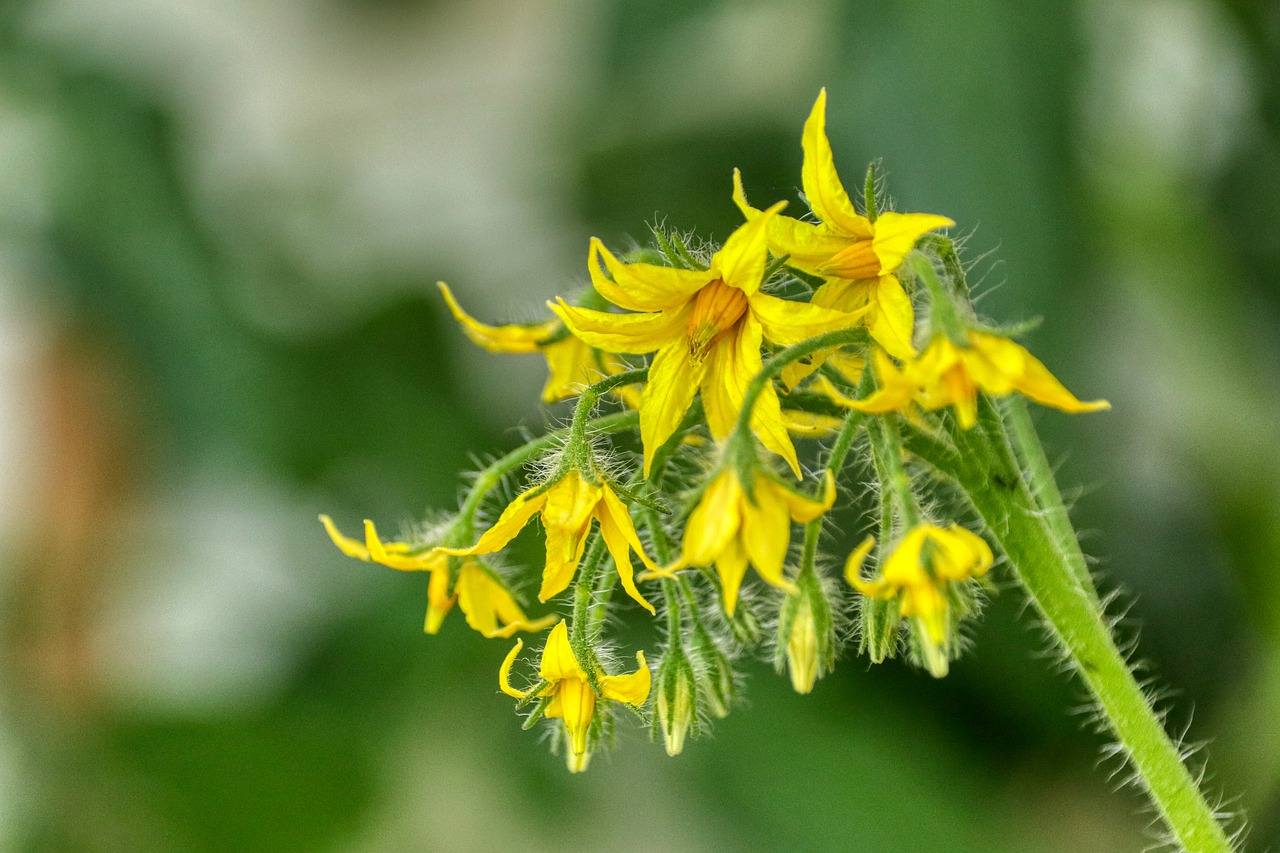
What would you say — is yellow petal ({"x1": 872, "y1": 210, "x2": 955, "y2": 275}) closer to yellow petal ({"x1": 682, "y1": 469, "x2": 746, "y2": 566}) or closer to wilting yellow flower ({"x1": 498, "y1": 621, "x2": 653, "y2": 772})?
yellow petal ({"x1": 682, "y1": 469, "x2": 746, "y2": 566})

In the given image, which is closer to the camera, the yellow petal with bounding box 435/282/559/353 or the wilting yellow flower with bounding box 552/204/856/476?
the wilting yellow flower with bounding box 552/204/856/476

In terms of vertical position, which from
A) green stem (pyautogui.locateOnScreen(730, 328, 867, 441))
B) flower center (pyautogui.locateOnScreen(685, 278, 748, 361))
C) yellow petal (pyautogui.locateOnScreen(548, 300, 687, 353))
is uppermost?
yellow petal (pyautogui.locateOnScreen(548, 300, 687, 353))

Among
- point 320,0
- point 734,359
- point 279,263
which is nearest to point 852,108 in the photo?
point 734,359

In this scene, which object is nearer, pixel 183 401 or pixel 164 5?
pixel 183 401

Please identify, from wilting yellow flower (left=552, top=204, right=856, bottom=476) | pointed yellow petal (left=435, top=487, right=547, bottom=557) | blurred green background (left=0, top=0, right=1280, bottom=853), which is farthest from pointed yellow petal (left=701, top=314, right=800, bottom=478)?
blurred green background (left=0, top=0, right=1280, bottom=853)

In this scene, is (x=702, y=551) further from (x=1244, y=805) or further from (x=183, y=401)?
(x=183, y=401)

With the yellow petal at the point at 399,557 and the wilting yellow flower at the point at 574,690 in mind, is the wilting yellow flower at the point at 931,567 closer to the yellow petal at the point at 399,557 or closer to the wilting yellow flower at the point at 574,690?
the wilting yellow flower at the point at 574,690

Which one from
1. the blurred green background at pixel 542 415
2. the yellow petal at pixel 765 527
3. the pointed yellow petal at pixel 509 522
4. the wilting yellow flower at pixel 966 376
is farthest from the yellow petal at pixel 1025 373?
the blurred green background at pixel 542 415
